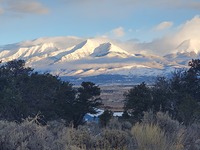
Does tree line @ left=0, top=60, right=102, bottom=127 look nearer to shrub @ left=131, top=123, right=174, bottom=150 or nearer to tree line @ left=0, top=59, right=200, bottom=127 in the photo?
tree line @ left=0, top=59, right=200, bottom=127

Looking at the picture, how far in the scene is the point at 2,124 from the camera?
38.3 feet

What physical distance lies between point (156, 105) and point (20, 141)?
2550cm

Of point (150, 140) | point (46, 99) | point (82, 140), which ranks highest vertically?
point (150, 140)

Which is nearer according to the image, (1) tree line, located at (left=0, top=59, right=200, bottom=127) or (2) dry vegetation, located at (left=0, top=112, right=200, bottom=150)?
(2) dry vegetation, located at (left=0, top=112, right=200, bottom=150)

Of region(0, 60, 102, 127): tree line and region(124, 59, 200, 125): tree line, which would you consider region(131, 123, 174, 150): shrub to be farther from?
region(0, 60, 102, 127): tree line

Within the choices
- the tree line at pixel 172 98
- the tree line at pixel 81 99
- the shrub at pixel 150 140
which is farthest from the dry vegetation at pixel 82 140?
the tree line at pixel 81 99

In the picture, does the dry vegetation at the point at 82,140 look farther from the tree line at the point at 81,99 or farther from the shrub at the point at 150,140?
the tree line at the point at 81,99

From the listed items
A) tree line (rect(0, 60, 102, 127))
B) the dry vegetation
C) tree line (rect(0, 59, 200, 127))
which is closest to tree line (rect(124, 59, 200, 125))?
tree line (rect(0, 59, 200, 127))

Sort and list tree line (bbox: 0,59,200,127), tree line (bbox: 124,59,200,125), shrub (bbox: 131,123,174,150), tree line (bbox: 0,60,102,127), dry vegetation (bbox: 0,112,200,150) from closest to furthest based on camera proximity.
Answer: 1. shrub (bbox: 131,123,174,150)
2. dry vegetation (bbox: 0,112,200,150)
3. tree line (bbox: 124,59,200,125)
4. tree line (bbox: 0,59,200,127)
5. tree line (bbox: 0,60,102,127)

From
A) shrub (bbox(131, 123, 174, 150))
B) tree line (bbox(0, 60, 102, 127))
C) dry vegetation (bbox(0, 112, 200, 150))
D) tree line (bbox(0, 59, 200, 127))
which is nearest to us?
shrub (bbox(131, 123, 174, 150))

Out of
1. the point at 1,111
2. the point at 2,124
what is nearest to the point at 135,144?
the point at 2,124

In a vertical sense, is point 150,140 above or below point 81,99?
above

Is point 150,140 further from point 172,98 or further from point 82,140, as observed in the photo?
point 172,98

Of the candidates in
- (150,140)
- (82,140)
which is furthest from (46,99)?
(150,140)
